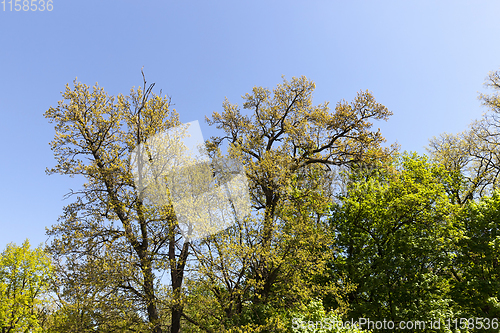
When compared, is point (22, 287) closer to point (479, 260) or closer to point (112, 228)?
point (112, 228)

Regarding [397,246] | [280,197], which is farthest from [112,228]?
[397,246]

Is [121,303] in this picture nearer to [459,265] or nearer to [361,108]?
[361,108]

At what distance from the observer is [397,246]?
16.4 metres

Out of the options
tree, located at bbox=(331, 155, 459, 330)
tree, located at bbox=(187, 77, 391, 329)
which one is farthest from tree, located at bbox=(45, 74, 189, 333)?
tree, located at bbox=(331, 155, 459, 330)

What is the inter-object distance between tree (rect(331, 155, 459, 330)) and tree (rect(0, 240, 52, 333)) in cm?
2048

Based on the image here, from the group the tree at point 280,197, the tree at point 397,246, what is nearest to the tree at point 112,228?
the tree at point 280,197

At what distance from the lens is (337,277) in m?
17.2

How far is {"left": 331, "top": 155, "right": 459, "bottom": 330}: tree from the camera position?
50.9 feet

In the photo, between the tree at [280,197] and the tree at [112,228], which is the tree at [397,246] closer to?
the tree at [280,197]

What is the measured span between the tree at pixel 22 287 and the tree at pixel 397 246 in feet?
67.2

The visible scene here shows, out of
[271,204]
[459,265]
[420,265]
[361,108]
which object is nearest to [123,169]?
[271,204]

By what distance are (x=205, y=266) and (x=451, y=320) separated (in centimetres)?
1191

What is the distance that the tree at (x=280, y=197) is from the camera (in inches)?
497

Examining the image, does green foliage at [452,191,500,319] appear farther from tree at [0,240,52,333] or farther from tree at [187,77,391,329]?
tree at [0,240,52,333]
